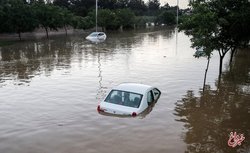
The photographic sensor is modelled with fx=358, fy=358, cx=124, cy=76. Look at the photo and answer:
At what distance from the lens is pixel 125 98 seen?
54.2ft

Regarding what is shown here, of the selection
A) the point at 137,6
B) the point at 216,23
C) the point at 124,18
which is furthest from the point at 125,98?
the point at 137,6

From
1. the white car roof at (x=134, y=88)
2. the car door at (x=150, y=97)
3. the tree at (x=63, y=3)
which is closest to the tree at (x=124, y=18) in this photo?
the tree at (x=63, y=3)

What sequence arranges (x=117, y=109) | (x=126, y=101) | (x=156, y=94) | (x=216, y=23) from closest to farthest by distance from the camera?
(x=117, y=109) → (x=126, y=101) → (x=156, y=94) → (x=216, y=23)

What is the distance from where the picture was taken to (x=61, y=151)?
42.0ft

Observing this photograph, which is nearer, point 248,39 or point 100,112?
point 100,112

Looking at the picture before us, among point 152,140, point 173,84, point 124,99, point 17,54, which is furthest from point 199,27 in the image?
point 17,54

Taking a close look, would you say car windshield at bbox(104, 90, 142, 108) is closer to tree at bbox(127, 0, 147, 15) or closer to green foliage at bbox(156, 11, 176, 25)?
green foliage at bbox(156, 11, 176, 25)

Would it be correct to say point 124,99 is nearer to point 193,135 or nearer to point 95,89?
point 193,135

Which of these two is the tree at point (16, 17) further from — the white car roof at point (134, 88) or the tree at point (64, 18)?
the white car roof at point (134, 88)

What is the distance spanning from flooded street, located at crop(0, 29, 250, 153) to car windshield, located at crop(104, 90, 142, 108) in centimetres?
72

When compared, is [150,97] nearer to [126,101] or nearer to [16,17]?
[126,101]

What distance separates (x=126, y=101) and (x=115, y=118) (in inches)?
36.3

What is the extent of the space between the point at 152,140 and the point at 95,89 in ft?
31.5

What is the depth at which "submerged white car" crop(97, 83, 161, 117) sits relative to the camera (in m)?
15.9
